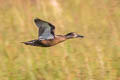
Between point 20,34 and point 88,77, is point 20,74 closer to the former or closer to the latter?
point 88,77

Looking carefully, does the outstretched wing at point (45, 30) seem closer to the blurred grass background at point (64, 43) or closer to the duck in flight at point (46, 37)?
the duck in flight at point (46, 37)

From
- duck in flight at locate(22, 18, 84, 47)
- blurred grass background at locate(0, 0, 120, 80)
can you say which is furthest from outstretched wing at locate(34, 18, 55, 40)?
blurred grass background at locate(0, 0, 120, 80)

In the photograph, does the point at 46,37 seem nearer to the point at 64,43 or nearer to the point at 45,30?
the point at 45,30

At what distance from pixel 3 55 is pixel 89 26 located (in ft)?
4.89

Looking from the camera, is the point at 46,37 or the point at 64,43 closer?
the point at 46,37

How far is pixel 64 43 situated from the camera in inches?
254

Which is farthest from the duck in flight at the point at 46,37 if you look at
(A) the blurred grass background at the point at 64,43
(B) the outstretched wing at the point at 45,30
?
(A) the blurred grass background at the point at 64,43

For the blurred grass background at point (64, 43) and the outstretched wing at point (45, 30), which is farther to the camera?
the blurred grass background at point (64, 43)

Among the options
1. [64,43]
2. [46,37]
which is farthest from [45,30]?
[64,43]

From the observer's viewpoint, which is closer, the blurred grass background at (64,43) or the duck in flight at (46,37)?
the duck in flight at (46,37)

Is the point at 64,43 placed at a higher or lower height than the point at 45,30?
higher

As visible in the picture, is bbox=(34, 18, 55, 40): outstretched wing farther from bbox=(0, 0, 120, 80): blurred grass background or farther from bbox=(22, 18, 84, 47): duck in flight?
bbox=(0, 0, 120, 80): blurred grass background

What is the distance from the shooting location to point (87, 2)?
27.8 ft

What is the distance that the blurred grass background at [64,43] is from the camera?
577 centimetres
